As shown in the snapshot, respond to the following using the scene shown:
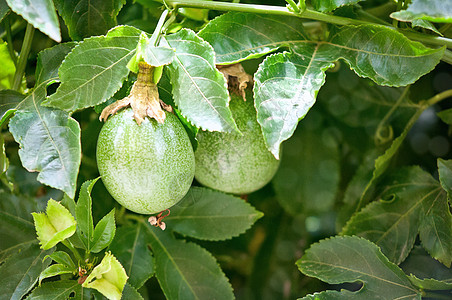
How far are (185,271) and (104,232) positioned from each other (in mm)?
202

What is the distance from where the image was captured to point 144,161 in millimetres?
624

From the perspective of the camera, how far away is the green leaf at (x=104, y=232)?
0.68m

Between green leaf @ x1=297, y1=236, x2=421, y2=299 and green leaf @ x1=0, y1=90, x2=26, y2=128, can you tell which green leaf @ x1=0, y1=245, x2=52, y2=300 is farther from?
green leaf @ x1=297, y1=236, x2=421, y2=299

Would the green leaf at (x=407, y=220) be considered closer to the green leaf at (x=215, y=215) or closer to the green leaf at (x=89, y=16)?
the green leaf at (x=215, y=215)

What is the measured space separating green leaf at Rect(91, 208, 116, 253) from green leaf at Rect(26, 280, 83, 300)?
0.07m

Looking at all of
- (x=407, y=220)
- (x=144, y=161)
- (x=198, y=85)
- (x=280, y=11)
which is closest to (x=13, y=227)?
(x=144, y=161)

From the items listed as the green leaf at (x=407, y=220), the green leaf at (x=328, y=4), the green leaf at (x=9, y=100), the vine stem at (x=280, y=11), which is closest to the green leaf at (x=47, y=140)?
the green leaf at (x=9, y=100)

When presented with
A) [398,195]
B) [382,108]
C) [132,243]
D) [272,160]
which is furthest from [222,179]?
[382,108]

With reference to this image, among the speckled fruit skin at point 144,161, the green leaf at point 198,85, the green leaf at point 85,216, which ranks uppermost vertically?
the green leaf at point 198,85

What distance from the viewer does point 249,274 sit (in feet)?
4.03

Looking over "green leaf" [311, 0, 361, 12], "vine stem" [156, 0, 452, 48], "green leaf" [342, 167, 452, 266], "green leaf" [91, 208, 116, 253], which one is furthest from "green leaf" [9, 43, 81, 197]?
"green leaf" [342, 167, 452, 266]

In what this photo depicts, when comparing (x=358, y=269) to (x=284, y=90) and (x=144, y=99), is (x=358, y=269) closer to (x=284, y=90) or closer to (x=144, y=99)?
(x=284, y=90)

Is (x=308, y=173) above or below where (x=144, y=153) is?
below

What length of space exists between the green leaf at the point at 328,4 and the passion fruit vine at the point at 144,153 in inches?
10.5
